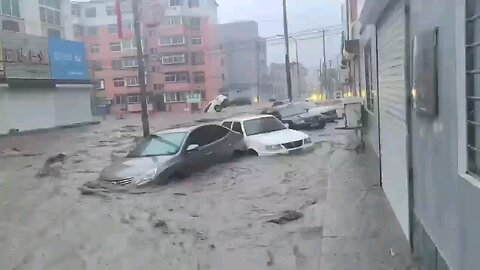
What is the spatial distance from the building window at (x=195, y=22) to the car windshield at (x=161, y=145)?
4571cm

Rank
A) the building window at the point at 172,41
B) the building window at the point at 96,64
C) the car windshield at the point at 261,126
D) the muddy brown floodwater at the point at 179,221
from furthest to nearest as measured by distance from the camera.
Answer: the building window at the point at 172,41 < the building window at the point at 96,64 < the car windshield at the point at 261,126 < the muddy brown floodwater at the point at 179,221

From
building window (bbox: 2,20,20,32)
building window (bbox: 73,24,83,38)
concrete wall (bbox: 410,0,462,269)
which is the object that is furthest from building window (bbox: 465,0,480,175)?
building window (bbox: 73,24,83,38)

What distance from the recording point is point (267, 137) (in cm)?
1554

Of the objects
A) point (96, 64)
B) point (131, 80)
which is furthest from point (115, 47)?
point (131, 80)

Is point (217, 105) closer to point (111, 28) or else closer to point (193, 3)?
point (111, 28)

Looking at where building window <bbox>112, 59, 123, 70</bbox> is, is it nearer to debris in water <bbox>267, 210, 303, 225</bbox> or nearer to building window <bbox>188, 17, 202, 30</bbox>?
building window <bbox>188, 17, 202, 30</bbox>

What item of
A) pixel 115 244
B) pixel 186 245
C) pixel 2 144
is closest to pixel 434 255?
pixel 186 245

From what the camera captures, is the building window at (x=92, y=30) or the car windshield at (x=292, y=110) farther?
the building window at (x=92, y=30)

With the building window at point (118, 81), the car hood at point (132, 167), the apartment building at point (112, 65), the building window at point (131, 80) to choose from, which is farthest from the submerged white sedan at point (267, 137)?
the building window at point (118, 81)

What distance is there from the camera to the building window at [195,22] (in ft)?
186

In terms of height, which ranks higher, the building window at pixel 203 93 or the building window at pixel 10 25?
the building window at pixel 10 25

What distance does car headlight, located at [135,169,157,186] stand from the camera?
10.7 meters

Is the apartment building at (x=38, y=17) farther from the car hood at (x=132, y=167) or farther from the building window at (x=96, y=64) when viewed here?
the car hood at (x=132, y=167)

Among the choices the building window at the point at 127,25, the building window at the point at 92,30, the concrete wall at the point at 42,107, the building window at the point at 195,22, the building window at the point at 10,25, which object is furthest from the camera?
the building window at the point at 195,22
